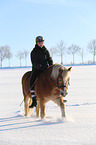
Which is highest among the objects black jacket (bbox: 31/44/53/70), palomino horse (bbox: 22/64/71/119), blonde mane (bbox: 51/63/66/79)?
black jacket (bbox: 31/44/53/70)

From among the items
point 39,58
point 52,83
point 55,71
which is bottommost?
point 52,83

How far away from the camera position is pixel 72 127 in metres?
3.56

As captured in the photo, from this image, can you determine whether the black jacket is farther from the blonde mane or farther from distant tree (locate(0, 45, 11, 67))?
distant tree (locate(0, 45, 11, 67))

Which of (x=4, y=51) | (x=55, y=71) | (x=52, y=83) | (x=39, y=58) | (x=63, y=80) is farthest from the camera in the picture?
(x=4, y=51)

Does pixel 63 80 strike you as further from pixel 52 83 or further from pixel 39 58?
pixel 39 58

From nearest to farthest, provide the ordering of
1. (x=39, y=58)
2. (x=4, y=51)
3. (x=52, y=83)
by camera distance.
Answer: (x=52, y=83) → (x=39, y=58) → (x=4, y=51)

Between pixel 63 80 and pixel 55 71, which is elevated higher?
pixel 55 71

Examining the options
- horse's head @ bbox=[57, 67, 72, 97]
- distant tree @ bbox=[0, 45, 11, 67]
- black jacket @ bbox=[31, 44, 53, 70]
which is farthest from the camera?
distant tree @ bbox=[0, 45, 11, 67]

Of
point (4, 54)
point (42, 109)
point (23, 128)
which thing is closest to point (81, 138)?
point (23, 128)

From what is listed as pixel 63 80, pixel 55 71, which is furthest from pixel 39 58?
pixel 63 80

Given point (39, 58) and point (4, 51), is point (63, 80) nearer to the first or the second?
point (39, 58)

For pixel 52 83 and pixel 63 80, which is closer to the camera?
pixel 63 80

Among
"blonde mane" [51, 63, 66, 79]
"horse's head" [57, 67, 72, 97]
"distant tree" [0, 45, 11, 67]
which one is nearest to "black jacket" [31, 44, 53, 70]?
"blonde mane" [51, 63, 66, 79]

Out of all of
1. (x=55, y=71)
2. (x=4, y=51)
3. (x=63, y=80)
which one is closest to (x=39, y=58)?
(x=55, y=71)
